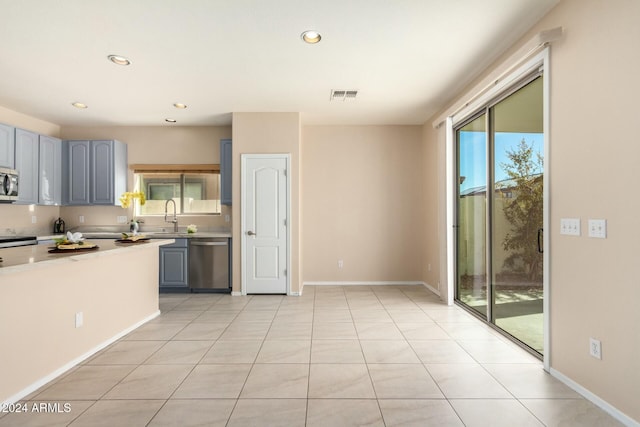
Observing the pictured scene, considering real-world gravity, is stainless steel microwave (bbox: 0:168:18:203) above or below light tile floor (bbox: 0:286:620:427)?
above

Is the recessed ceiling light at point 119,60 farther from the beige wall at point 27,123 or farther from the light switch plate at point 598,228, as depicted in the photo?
the light switch plate at point 598,228

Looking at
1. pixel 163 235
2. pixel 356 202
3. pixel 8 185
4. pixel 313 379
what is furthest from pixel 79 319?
pixel 356 202

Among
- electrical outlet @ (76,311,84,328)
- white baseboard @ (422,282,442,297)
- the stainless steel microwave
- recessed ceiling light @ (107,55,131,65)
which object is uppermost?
recessed ceiling light @ (107,55,131,65)

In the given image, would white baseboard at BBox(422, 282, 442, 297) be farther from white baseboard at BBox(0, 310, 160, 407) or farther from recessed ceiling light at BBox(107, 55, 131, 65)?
recessed ceiling light at BBox(107, 55, 131, 65)

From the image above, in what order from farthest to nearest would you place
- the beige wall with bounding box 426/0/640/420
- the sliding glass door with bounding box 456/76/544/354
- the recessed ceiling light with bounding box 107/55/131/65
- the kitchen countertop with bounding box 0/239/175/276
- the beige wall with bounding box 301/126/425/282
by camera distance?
the beige wall with bounding box 301/126/425/282, the recessed ceiling light with bounding box 107/55/131/65, the sliding glass door with bounding box 456/76/544/354, the kitchen countertop with bounding box 0/239/175/276, the beige wall with bounding box 426/0/640/420

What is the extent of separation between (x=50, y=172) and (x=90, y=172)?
525 millimetres

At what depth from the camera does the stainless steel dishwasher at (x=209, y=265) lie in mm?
5148

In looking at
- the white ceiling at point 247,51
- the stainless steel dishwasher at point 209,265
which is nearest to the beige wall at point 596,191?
the white ceiling at point 247,51

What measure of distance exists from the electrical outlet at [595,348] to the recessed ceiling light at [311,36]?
2.96 metres

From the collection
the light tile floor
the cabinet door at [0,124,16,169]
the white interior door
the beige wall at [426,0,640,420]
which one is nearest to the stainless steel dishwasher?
the white interior door

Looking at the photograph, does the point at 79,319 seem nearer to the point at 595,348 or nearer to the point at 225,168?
the point at 225,168

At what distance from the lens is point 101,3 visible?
2.46 m

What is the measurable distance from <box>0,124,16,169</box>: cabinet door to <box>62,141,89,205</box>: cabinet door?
2.74 ft

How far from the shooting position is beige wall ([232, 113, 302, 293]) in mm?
5004
